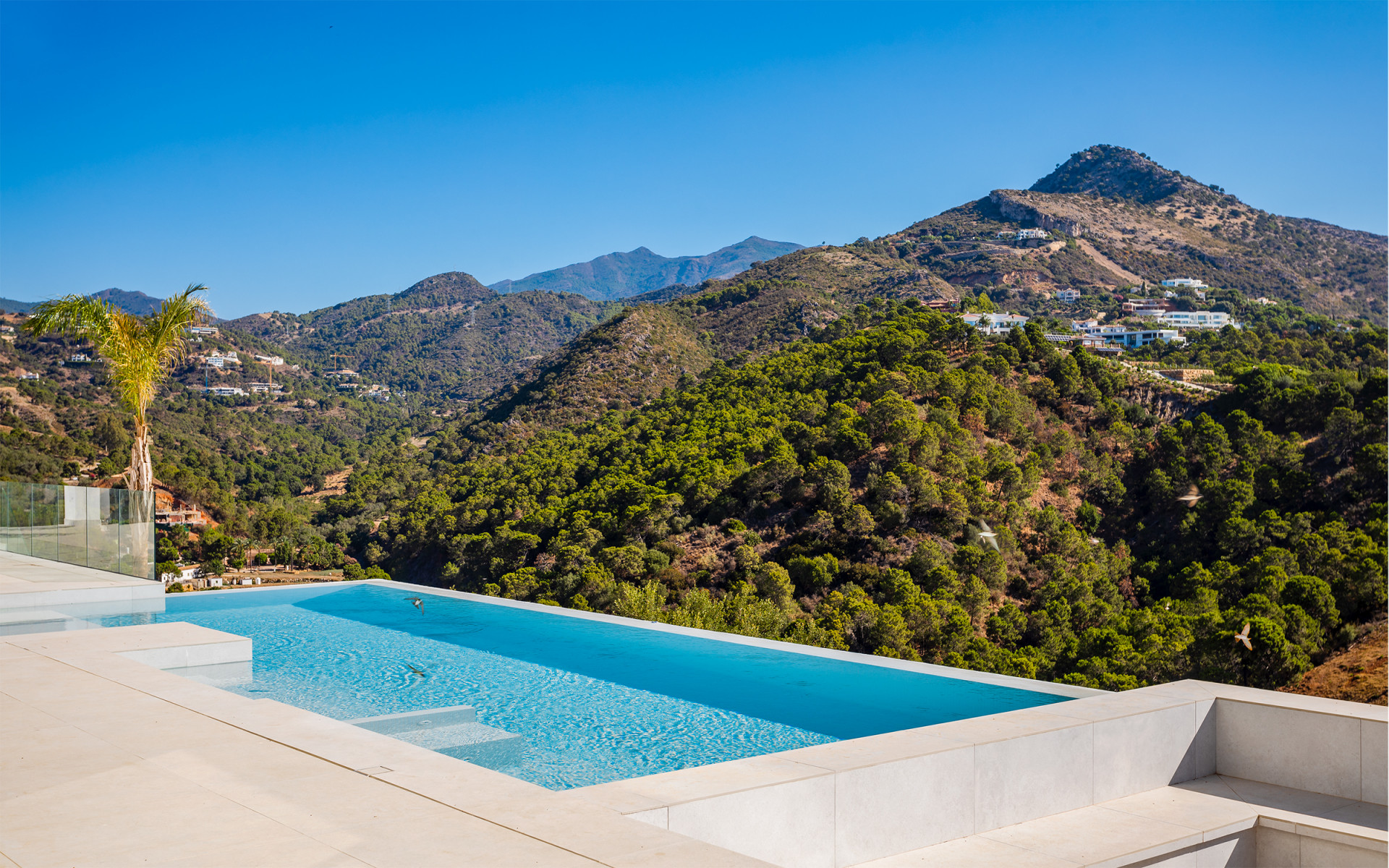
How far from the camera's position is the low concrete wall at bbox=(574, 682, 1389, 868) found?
128 inches

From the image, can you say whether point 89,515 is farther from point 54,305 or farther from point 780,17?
point 780,17

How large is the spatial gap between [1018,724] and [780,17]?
21309 mm

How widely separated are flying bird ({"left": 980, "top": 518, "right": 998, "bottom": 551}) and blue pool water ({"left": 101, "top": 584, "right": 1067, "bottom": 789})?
1650 cm

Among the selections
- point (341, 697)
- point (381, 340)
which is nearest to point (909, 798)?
point (341, 697)

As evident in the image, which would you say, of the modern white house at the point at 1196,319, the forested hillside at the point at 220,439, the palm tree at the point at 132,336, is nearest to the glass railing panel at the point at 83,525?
the palm tree at the point at 132,336

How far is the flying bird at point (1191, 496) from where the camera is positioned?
2766 centimetres

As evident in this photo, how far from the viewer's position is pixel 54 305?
11.3 m

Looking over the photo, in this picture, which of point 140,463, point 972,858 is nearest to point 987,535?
point 140,463

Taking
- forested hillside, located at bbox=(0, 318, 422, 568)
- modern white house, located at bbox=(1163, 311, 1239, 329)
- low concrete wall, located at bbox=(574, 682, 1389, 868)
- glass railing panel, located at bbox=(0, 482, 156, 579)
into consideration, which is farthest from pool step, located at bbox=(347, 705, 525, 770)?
modern white house, located at bbox=(1163, 311, 1239, 329)

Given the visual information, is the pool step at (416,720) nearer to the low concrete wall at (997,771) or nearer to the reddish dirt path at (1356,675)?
the low concrete wall at (997,771)

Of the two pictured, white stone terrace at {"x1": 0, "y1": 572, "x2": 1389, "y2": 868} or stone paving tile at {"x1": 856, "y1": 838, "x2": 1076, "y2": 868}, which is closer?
white stone terrace at {"x1": 0, "y1": 572, "x2": 1389, "y2": 868}

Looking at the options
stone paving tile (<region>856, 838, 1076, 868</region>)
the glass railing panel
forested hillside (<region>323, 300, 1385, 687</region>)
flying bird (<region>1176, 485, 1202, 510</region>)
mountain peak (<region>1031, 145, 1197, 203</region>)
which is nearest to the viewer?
stone paving tile (<region>856, 838, 1076, 868</region>)

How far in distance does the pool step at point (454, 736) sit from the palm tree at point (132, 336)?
7378 mm

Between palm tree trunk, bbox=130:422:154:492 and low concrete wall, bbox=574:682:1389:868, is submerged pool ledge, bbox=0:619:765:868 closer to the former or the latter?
low concrete wall, bbox=574:682:1389:868
